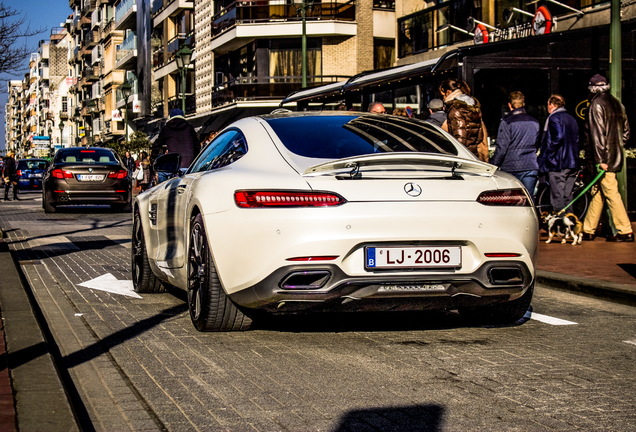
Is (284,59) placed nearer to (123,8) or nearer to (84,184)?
(84,184)

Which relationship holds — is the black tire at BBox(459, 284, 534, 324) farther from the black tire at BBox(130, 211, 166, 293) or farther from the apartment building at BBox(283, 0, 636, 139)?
the apartment building at BBox(283, 0, 636, 139)

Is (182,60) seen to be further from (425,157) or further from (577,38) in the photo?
(425,157)

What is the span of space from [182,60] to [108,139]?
211ft

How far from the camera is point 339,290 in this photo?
20.1 ft

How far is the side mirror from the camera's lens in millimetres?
8586

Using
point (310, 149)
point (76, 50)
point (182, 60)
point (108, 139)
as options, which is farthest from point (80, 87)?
point (310, 149)

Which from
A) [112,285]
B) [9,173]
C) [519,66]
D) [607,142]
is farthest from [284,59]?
[112,285]

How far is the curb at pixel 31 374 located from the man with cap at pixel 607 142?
8200 mm

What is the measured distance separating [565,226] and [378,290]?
327 inches

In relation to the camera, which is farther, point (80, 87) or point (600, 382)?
point (80, 87)

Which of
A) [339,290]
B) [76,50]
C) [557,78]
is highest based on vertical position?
[76,50]

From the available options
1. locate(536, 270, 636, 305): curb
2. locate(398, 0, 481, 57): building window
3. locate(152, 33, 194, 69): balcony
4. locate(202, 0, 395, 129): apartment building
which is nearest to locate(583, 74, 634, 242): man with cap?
locate(536, 270, 636, 305): curb

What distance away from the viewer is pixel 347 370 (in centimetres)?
562

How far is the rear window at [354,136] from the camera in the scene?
6.77 m
